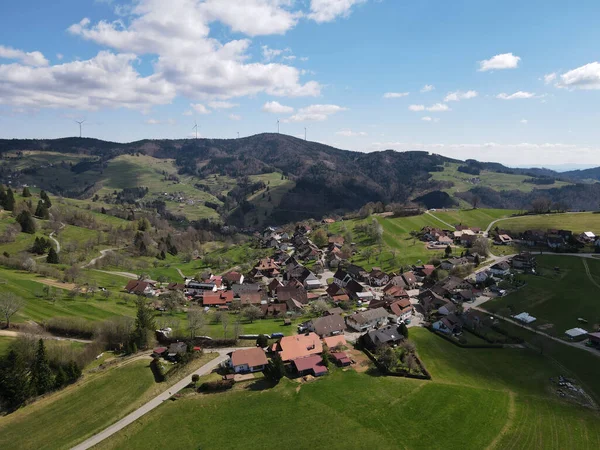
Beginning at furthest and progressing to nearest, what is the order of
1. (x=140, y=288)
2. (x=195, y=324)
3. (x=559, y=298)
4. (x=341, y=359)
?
(x=140, y=288) < (x=559, y=298) < (x=195, y=324) < (x=341, y=359)

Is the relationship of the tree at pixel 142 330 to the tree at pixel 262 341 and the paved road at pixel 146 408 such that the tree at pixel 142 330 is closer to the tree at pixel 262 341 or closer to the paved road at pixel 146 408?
the paved road at pixel 146 408

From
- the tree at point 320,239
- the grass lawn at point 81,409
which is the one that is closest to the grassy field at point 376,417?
the grass lawn at point 81,409

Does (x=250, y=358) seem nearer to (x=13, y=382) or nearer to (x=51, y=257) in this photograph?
(x=13, y=382)

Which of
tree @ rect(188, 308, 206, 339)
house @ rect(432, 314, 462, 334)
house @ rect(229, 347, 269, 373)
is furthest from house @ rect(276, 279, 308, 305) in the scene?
house @ rect(229, 347, 269, 373)

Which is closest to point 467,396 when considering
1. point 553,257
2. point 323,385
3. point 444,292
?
point 323,385

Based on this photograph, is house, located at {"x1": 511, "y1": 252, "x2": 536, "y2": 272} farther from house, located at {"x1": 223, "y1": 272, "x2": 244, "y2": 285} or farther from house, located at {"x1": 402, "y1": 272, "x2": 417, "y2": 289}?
house, located at {"x1": 223, "y1": 272, "x2": 244, "y2": 285}

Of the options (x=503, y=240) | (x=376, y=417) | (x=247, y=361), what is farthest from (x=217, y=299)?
(x=503, y=240)

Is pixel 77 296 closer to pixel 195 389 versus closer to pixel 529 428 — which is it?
pixel 195 389
